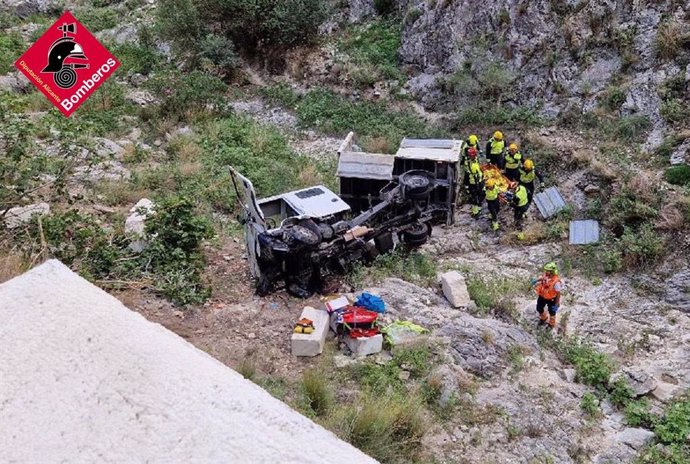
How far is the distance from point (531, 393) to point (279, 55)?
12.0 meters

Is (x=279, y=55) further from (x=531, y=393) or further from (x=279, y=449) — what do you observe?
(x=279, y=449)

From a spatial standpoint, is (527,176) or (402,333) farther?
(527,176)

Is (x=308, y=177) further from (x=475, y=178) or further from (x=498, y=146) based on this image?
(x=498, y=146)

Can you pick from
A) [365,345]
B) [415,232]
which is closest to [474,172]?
[415,232]

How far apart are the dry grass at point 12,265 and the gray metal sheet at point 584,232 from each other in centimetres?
748

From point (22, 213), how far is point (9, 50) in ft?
38.2

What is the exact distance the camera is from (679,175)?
29.6 ft

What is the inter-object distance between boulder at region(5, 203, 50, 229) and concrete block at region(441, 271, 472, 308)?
190 inches

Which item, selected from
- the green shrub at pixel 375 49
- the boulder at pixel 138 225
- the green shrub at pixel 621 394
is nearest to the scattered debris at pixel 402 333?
the green shrub at pixel 621 394

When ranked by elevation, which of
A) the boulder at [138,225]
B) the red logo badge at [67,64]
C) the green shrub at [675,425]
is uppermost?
the red logo badge at [67,64]

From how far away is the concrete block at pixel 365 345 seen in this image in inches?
229

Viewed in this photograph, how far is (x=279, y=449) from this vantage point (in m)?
1.40

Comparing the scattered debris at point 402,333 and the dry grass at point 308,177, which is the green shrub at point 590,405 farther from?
the dry grass at point 308,177

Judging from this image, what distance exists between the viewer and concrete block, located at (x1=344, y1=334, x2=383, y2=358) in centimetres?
581
